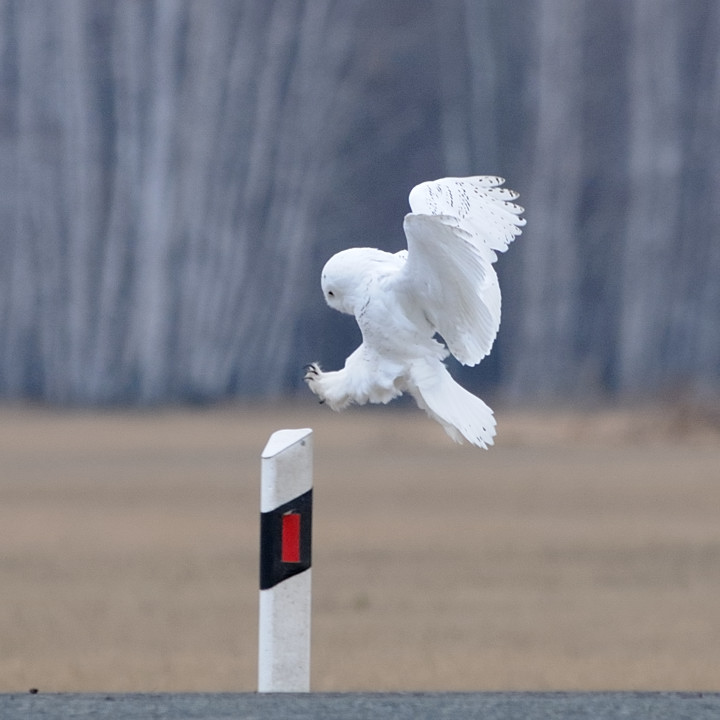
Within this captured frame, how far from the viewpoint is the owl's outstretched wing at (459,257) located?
13.3 ft

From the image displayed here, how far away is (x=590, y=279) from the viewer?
29531 millimetres

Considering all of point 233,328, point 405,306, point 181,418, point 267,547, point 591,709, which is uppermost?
point 233,328

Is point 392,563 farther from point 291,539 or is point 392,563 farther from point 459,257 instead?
point 459,257

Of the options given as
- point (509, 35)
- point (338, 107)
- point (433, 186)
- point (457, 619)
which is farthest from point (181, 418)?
point (433, 186)

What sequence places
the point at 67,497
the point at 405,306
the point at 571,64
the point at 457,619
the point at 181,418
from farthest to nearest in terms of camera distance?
1. the point at 571,64
2. the point at 181,418
3. the point at 67,497
4. the point at 457,619
5. the point at 405,306

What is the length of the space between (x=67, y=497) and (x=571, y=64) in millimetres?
17073

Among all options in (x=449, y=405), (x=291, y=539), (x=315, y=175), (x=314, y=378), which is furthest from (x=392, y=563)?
(x=315, y=175)

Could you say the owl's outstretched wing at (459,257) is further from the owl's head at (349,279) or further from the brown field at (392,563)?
the brown field at (392,563)

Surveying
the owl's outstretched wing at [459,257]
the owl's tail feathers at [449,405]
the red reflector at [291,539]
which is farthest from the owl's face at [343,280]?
the red reflector at [291,539]

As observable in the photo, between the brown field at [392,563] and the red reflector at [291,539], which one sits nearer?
the red reflector at [291,539]

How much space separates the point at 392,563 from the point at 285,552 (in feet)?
23.1

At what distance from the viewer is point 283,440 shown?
448 cm

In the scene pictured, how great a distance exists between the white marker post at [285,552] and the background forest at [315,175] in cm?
2326

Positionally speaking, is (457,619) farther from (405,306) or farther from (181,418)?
(181,418)
